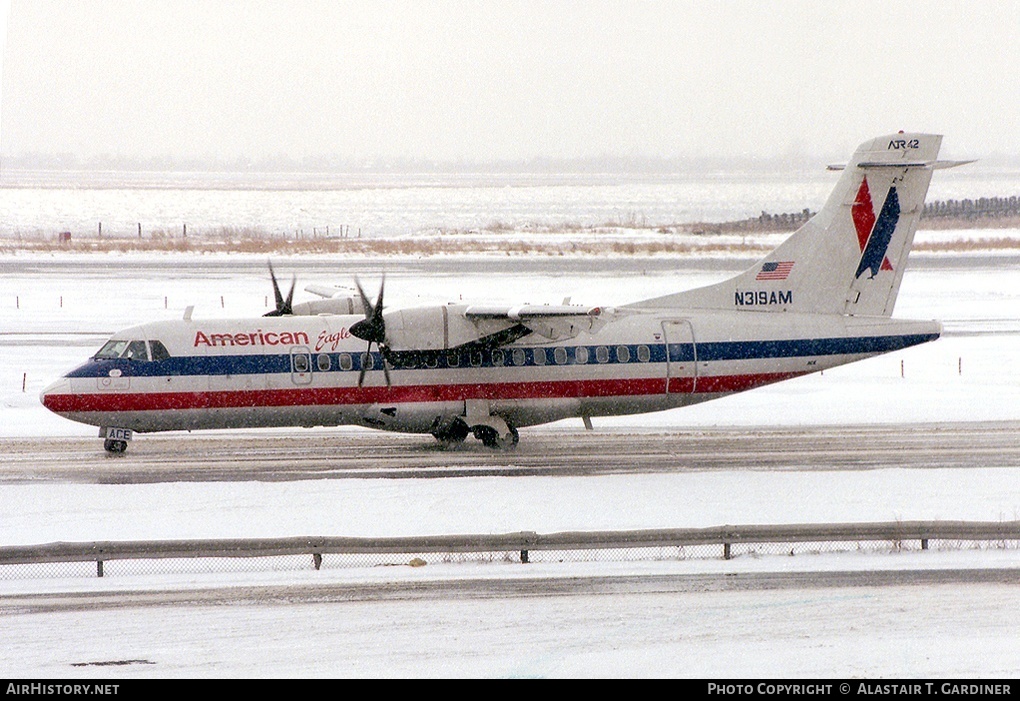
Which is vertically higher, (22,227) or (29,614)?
(22,227)

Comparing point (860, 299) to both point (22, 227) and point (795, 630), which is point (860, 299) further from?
point (22, 227)

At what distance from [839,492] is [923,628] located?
24.7ft

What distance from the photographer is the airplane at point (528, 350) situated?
2438 centimetres

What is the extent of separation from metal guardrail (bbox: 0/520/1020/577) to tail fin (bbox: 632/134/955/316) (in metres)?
10.5

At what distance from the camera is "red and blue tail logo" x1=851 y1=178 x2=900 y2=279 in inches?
1024

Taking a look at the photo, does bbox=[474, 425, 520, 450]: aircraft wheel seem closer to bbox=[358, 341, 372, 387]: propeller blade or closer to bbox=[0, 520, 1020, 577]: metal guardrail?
bbox=[358, 341, 372, 387]: propeller blade

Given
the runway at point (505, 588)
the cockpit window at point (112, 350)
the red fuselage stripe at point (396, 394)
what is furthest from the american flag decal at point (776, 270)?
the cockpit window at point (112, 350)

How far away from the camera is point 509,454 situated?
25.3 meters

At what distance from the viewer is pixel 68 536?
18.0 m

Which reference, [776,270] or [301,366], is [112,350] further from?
[776,270]

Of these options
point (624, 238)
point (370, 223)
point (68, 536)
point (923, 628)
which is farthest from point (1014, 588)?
point (370, 223)

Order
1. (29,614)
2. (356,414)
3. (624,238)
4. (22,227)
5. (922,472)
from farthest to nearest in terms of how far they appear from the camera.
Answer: (22,227)
(624,238)
(356,414)
(922,472)
(29,614)

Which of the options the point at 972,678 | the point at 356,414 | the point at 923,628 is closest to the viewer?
the point at 972,678

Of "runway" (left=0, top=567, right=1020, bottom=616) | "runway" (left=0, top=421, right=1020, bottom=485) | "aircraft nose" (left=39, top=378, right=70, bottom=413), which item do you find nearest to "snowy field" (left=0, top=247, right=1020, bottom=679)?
"runway" (left=0, top=567, right=1020, bottom=616)
